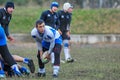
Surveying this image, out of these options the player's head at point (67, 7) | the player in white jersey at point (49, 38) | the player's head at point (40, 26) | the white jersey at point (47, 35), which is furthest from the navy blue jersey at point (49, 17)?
the player's head at point (40, 26)

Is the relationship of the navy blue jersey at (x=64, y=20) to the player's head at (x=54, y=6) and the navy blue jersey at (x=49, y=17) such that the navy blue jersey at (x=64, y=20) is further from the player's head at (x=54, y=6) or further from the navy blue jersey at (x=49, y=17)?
the player's head at (x=54, y=6)

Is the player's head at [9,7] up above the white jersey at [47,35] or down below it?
above

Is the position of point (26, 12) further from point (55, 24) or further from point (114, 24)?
point (55, 24)

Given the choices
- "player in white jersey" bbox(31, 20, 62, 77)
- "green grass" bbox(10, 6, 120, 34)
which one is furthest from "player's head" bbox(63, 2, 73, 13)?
"green grass" bbox(10, 6, 120, 34)

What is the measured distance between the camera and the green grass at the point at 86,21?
3856cm

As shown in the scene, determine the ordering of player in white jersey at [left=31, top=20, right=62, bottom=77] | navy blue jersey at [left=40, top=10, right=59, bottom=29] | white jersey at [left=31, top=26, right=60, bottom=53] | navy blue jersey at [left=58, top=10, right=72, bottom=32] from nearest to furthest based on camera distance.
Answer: player in white jersey at [left=31, top=20, right=62, bottom=77], white jersey at [left=31, top=26, right=60, bottom=53], navy blue jersey at [left=40, top=10, right=59, bottom=29], navy blue jersey at [left=58, top=10, right=72, bottom=32]

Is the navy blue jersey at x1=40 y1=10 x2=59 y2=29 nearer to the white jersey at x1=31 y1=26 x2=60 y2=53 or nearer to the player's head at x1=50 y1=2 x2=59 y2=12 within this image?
the player's head at x1=50 y1=2 x2=59 y2=12

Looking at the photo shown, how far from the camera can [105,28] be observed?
127 ft

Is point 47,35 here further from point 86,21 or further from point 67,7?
point 86,21

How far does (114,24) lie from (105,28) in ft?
2.76

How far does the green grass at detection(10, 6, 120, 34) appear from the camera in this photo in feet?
127

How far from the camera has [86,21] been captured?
39438mm

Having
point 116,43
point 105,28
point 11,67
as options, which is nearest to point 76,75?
point 11,67

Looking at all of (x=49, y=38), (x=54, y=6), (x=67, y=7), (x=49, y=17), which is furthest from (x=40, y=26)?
(x=67, y=7)
